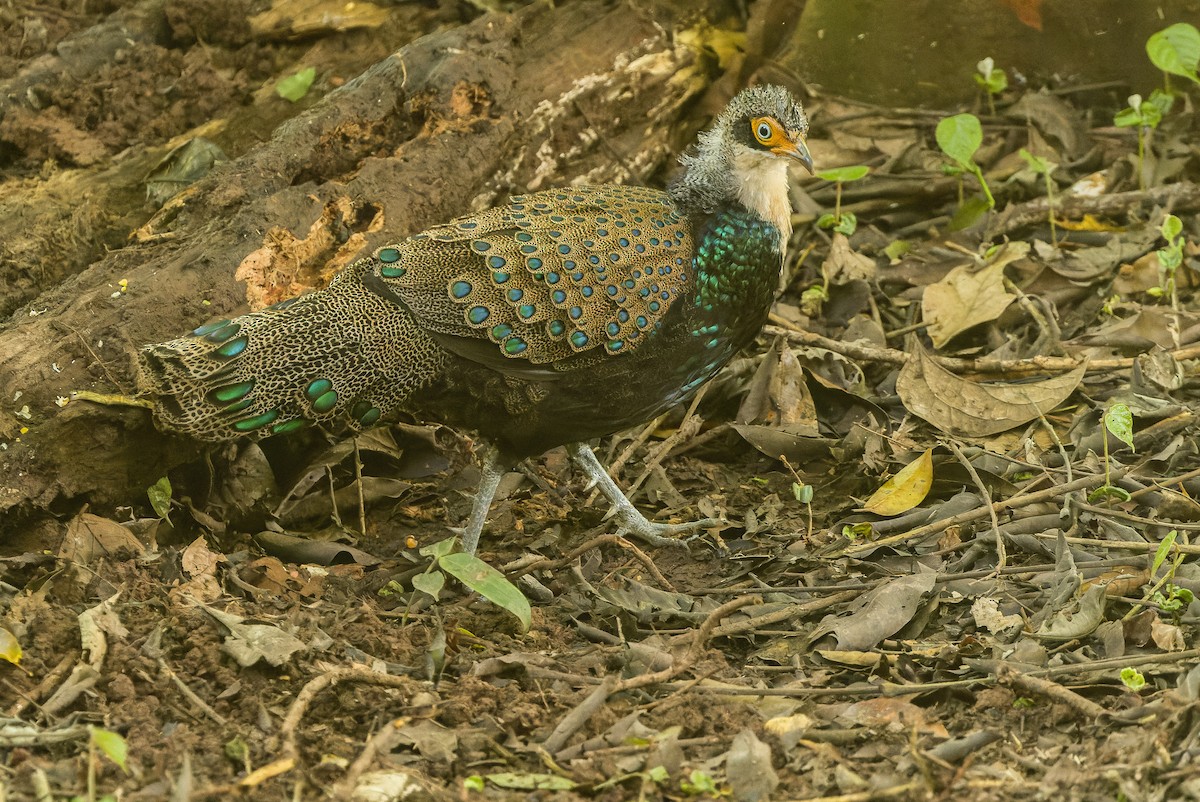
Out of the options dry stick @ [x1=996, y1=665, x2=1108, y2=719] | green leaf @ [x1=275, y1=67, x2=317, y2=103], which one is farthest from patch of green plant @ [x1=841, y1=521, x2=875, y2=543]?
green leaf @ [x1=275, y1=67, x2=317, y2=103]

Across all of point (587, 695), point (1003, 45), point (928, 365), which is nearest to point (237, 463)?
point (587, 695)

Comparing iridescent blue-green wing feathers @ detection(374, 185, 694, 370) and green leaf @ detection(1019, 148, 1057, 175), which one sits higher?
iridescent blue-green wing feathers @ detection(374, 185, 694, 370)

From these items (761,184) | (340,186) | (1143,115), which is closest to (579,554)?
(761,184)

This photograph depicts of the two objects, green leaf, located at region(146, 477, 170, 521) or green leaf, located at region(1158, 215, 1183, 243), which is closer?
green leaf, located at region(146, 477, 170, 521)

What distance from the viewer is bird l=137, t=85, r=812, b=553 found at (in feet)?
14.6

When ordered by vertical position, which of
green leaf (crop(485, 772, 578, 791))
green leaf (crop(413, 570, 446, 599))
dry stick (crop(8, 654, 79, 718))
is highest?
dry stick (crop(8, 654, 79, 718))

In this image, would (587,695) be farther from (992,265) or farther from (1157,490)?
(992,265)

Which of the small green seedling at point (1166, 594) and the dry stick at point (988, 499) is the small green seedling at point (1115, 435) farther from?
the small green seedling at point (1166, 594)

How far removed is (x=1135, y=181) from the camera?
6.79m

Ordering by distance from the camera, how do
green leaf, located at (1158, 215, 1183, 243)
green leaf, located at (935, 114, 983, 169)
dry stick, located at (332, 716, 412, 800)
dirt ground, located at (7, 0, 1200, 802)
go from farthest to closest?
green leaf, located at (935, 114, 983, 169), green leaf, located at (1158, 215, 1183, 243), dirt ground, located at (7, 0, 1200, 802), dry stick, located at (332, 716, 412, 800)

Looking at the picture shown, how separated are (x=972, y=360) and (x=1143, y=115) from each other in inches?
66.9

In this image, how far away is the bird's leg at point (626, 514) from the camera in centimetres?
513

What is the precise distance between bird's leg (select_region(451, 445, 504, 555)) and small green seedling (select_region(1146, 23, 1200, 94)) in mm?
3740

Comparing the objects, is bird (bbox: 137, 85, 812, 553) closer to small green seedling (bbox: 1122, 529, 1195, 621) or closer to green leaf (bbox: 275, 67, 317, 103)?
small green seedling (bbox: 1122, 529, 1195, 621)
